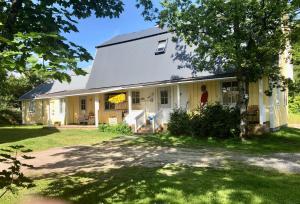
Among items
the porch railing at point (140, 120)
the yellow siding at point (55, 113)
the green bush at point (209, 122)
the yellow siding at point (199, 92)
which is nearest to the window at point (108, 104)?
the porch railing at point (140, 120)

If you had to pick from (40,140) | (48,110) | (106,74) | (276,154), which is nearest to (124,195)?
(276,154)

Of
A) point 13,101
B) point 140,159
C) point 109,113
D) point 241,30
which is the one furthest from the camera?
point 13,101

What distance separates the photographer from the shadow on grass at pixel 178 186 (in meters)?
7.21

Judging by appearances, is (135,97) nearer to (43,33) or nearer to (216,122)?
(216,122)

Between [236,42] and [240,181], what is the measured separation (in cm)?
876

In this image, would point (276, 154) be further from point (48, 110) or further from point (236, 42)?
point (48, 110)

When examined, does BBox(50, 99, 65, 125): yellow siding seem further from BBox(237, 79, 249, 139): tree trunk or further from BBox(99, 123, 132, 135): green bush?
BBox(237, 79, 249, 139): tree trunk

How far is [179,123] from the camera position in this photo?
19.9m

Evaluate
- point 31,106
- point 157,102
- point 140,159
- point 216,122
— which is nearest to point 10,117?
point 31,106

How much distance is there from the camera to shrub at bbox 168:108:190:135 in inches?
771

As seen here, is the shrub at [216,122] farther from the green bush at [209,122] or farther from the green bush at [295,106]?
the green bush at [295,106]

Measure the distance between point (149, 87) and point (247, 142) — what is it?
921 cm

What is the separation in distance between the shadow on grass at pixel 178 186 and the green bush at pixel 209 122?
7458mm

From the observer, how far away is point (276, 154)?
13.2 metres
